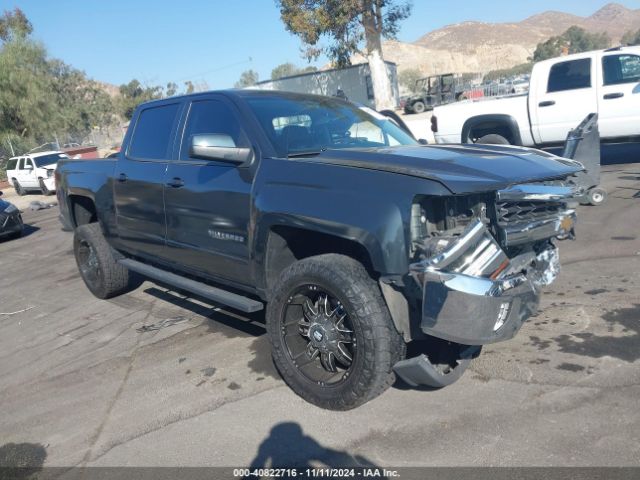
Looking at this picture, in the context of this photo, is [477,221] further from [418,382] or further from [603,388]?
[603,388]

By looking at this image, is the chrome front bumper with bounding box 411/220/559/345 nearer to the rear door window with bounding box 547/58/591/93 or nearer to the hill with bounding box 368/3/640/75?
the rear door window with bounding box 547/58/591/93

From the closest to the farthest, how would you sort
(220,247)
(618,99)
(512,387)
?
(512,387)
(220,247)
(618,99)

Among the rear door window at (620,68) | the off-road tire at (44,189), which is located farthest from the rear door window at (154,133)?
the off-road tire at (44,189)

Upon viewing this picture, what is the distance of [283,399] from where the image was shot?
365cm

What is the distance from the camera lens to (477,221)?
116 inches

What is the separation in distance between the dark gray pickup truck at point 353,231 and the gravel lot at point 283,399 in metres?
0.26

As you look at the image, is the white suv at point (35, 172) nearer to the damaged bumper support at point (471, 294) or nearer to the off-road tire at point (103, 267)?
the off-road tire at point (103, 267)

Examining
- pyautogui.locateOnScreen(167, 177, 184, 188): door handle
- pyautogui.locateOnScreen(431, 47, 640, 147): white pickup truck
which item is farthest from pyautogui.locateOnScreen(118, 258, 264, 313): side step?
pyautogui.locateOnScreen(431, 47, 640, 147): white pickup truck

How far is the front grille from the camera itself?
3.17 m

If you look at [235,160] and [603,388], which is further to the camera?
[235,160]

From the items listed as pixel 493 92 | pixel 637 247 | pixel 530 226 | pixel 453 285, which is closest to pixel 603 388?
pixel 530 226

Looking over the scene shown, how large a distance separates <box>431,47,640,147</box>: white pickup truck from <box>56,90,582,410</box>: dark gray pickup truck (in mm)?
6418

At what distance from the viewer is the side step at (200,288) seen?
395cm

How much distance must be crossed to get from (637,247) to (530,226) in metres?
3.46
